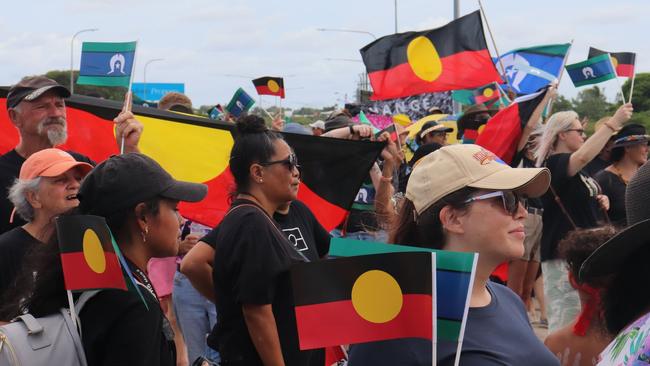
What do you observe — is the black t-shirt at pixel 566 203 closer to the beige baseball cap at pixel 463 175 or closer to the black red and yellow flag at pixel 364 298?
the beige baseball cap at pixel 463 175

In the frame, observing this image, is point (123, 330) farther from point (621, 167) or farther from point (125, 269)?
point (621, 167)

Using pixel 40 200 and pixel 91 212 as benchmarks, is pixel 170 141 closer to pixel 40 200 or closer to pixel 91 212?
pixel 40 200

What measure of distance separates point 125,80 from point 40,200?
230 cm

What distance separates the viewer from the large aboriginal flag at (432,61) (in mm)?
9242

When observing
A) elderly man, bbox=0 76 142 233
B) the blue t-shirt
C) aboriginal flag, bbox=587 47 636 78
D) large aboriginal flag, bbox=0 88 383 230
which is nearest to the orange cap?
elderly man, bbox=0 76 142 233

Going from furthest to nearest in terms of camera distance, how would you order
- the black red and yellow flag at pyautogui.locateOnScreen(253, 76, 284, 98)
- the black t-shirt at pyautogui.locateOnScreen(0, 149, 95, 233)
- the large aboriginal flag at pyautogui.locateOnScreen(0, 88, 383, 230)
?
the black red and yellow flag at pyautogui.locateOnScreen(253, 76, 284, 98), the large aboriginal flag at pyautogui.locateOnScreen(0, 88, 383, 230), the black t-shirt at pyautogui.locateOnScreen(0, 149, 95, 233)

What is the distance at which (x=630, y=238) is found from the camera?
1.85 meters

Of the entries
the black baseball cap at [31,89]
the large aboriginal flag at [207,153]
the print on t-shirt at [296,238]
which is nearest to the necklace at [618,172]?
the large aboriginal flag at [207,153]

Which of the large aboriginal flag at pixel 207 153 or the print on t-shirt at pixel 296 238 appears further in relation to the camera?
the large aboriginal flag at pixel 207 153

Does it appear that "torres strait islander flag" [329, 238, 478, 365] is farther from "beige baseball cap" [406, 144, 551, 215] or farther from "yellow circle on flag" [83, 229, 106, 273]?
"yellow circle on flag" [83, 229, 106, 273]

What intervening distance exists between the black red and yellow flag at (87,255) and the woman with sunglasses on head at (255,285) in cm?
94

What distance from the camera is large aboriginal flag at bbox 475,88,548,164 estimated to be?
23.1ft

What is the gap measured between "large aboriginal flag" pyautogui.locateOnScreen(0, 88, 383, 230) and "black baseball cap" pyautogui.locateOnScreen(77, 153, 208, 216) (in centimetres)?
268

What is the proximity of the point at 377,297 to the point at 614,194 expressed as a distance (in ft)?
17.2
